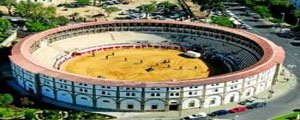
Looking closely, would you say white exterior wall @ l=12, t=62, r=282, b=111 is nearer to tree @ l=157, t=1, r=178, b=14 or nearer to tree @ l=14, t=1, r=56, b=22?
tree @ l=14, t=1, r=56, b=22

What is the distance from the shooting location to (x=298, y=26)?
15000 cm

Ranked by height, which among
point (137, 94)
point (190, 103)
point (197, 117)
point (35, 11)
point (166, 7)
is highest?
point (35, 11)

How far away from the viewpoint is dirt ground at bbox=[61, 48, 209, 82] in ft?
379

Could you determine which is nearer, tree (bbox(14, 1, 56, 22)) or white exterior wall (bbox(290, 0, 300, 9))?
tree (bbox(14, 1, 56, 22))

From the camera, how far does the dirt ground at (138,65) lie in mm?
115625

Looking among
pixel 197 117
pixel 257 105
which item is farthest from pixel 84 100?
pixel 257 105

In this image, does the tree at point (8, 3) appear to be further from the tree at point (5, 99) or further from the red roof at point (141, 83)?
the tree at point (5, 99)

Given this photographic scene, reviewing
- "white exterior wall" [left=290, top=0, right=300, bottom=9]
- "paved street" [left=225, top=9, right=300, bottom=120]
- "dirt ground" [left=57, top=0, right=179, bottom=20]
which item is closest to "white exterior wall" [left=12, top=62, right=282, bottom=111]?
"paved street" [left=225, top=9, right=300, bottom=120]

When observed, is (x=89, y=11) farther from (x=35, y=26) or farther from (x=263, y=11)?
(x=263, y=11)

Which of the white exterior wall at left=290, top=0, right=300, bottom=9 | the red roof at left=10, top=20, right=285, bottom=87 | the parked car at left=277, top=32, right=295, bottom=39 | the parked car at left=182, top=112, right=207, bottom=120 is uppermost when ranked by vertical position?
the white exterior wall at left=290, top=0, right=300, bottom=9

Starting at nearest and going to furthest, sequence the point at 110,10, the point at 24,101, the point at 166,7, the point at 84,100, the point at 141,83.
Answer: the point at 141,83 → the point at 84,100 → the point at 24,101 → the point at 110,10 → the point at 166,7

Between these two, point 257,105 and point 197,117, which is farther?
point 257,105

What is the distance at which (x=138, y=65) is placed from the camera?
124 m

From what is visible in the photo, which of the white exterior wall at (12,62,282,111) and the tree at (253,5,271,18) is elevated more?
the tree at (253,5,271,18)
